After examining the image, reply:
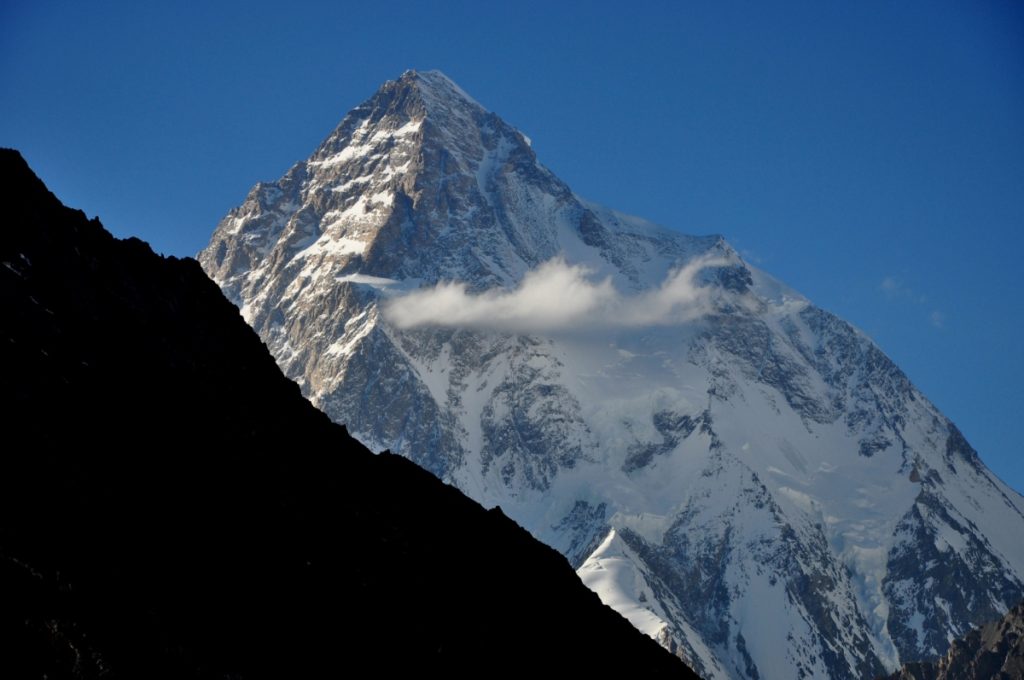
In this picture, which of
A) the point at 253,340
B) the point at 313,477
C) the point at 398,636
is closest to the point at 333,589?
the point at 398,636

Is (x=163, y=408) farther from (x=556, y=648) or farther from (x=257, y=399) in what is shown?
(x=556, y=648)

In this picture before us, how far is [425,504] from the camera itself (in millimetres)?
68188

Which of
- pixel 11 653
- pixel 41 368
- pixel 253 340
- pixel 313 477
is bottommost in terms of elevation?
pixel 11 653

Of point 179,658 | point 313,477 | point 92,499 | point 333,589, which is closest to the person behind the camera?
point 179,658

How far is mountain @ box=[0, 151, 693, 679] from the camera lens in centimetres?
4550

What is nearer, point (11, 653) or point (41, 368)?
point (11, 653)

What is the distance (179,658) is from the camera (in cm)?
4541

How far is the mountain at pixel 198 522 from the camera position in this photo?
45500 millimetres

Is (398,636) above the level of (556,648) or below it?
below

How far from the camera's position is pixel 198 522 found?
52.4 metres

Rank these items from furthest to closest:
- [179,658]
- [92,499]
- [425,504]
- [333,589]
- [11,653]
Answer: [425,504], [333,589], [92,499], [179,658], [11,653]

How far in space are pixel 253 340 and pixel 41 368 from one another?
1886 cm

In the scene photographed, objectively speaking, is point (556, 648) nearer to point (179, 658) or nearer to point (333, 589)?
point (333, 589)

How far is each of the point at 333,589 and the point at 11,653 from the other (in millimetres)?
14780
